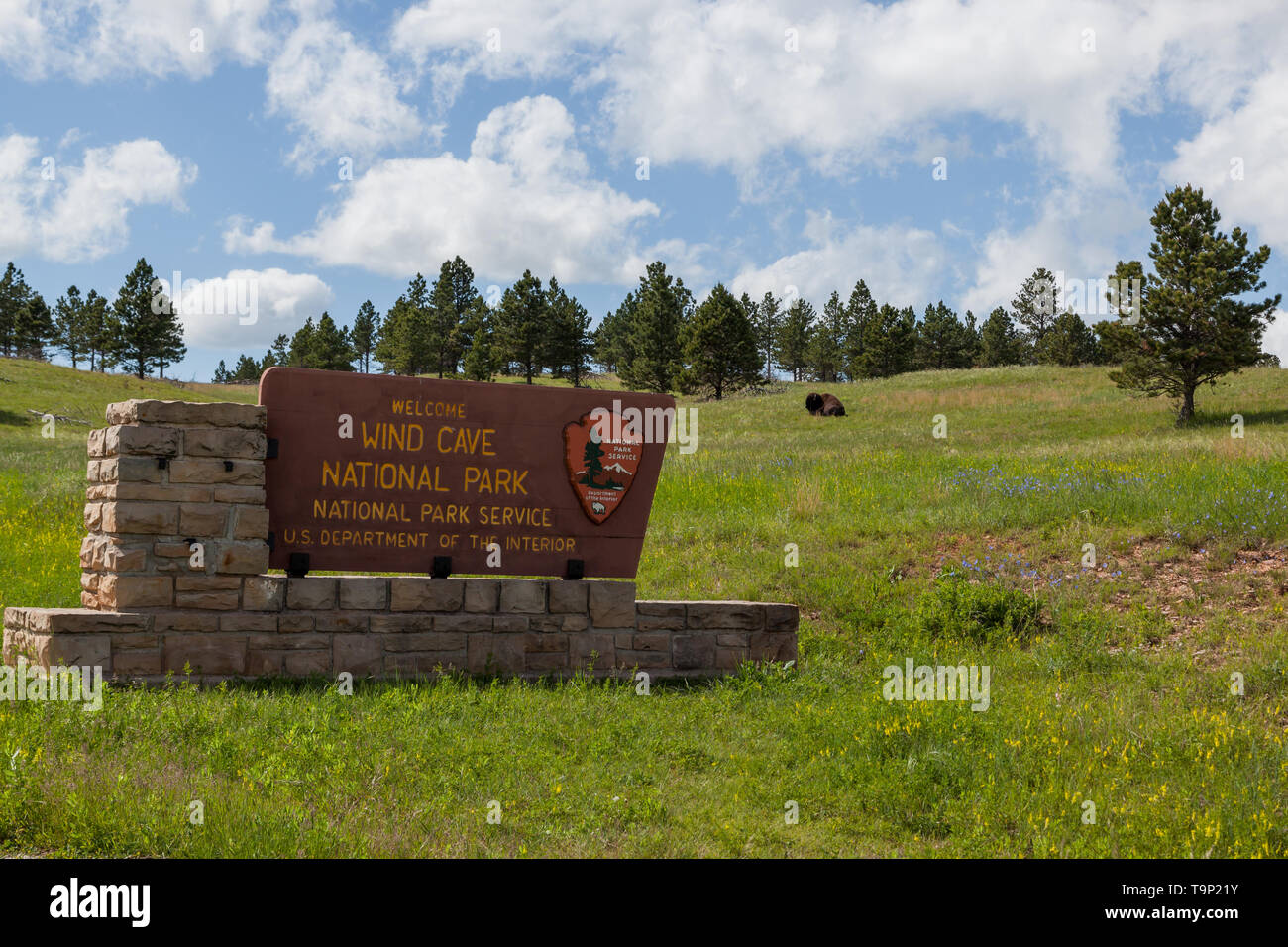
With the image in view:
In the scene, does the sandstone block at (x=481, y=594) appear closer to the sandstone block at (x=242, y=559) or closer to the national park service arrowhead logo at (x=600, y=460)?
the national park service arrowhead logo at (x=600, y=460)

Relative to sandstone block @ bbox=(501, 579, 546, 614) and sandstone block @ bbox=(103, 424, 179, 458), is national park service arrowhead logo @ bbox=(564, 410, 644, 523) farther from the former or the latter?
sandstone block @ bbox=(103, 424, 179, 458)

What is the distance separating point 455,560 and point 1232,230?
1396 inches

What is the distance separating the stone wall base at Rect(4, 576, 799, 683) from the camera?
774cm

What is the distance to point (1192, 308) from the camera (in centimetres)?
3266

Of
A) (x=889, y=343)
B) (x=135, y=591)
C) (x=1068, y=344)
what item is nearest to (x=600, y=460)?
(x=135, y=591)

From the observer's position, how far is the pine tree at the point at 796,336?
3696 inches

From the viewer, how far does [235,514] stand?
8.04 metres

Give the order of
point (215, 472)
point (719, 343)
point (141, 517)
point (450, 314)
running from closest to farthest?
point (141, 517) → point (215, 472) → point (719, 343) → point (450, 314)

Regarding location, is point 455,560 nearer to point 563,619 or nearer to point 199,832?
point 563,619

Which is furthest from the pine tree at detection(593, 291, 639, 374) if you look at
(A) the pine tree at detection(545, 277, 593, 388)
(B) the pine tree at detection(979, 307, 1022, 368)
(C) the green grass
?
(C) the green grass

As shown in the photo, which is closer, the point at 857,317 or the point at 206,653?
the point at 206,653

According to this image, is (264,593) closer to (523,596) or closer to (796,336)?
(523,596)

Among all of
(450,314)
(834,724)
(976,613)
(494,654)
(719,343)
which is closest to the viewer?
(834,724)

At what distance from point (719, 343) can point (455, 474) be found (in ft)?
173
